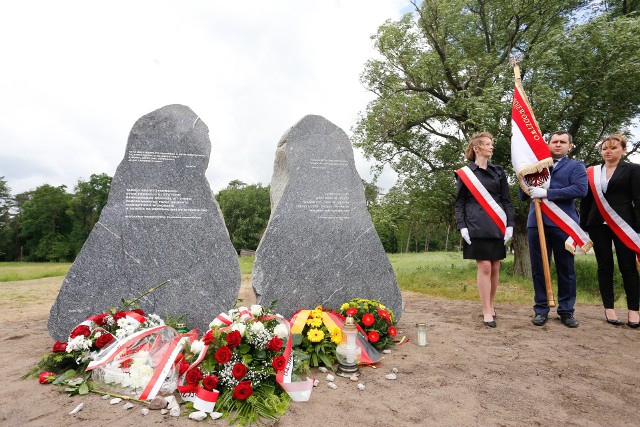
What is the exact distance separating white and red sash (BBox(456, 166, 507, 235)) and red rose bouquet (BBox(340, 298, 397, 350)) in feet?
6.38

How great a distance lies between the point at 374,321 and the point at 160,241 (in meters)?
2.84

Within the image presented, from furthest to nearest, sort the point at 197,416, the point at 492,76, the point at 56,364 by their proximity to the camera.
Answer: the point at 492,76 < the point at 56,364 < the point at 197,416

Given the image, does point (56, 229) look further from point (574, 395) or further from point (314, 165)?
point (574, 395)

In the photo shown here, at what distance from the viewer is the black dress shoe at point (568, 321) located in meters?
4.73

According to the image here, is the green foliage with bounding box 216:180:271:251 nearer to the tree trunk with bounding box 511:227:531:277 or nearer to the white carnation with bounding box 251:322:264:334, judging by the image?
the tree trunk with bounding box 511:227:531:277

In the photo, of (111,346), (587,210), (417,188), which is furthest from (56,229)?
(587,210)

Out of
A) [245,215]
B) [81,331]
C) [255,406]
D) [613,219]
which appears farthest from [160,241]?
[245,215]

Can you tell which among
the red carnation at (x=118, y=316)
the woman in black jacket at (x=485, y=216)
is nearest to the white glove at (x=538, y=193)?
the woman in black jacket at (x=485, y=216)

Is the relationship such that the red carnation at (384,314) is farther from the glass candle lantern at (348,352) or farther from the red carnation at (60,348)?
the red carnation at (60,348)

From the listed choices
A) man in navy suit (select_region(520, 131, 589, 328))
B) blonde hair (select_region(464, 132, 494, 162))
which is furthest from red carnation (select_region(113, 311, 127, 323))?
man in navy suit (select_region(520, 131, 589, 328))

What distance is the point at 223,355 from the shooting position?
2914 millimetres

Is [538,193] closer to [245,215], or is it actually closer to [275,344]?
[275,344]

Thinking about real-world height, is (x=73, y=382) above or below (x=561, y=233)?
below

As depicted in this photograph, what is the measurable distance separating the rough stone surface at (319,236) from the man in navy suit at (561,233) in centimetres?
195
